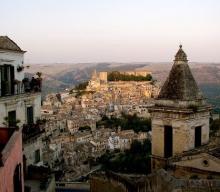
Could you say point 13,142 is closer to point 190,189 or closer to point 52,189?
point 190,189

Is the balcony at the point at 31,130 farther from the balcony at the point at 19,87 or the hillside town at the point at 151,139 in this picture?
the balcony at the point at 19,87

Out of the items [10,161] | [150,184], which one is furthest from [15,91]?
[10,161]

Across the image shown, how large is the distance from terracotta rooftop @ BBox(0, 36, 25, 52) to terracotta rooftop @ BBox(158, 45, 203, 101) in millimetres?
5812

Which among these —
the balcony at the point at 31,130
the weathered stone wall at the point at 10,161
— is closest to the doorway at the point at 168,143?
the balcony at the point at 31,130

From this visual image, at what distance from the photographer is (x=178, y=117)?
57.4 ft

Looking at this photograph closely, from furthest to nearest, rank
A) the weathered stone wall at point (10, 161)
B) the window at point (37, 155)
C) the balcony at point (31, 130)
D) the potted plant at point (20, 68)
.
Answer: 1. the window at point (37, 155)
2. the potted plant at point (20, 68)
3. the balcony at point (31, 130)
4. the weathered stone wall at point (10, 161)

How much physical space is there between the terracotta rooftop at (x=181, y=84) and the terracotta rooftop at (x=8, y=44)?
581 centimetres

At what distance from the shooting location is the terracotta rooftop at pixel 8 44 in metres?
17.6

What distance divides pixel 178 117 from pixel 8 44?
697 centimetres

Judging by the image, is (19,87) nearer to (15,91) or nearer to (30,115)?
(15,91)

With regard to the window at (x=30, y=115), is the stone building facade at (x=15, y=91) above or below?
above

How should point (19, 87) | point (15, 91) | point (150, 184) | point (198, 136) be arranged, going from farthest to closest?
point (19, 87) → point (15, 91) → point (198, 136) → point (150, 184)

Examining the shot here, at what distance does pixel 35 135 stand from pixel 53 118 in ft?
357

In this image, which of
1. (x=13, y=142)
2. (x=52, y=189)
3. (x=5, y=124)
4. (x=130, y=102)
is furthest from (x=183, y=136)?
(x=130, y=102)
